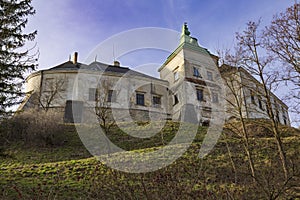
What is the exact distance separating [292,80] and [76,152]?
1276 cm

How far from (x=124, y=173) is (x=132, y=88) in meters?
22.0

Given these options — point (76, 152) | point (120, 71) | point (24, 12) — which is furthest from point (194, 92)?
point (24, 12)

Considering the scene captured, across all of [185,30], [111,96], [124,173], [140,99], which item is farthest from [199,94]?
[124,173]

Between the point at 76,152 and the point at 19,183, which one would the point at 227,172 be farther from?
the point at 76,152

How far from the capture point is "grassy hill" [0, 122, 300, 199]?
7.82 meters

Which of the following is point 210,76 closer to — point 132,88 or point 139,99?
point 139,99

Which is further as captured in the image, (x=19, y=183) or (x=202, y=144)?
(x=202, y=144)

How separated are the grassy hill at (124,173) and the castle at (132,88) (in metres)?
8.22

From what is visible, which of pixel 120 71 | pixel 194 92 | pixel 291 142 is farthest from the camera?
pixel 120 71

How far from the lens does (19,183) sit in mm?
11734

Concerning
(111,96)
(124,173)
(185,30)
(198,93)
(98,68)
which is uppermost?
(185,30)

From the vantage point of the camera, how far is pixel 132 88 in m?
32.9

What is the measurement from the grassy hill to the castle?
8220 millimetres

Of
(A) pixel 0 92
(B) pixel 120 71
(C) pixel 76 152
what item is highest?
(B) pixel 120 71
